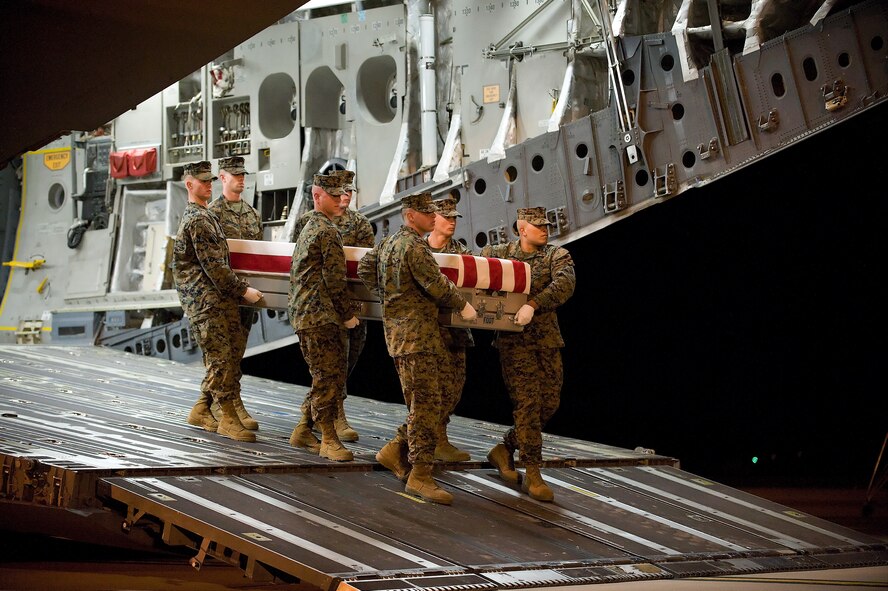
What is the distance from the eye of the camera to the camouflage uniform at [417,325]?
638cm

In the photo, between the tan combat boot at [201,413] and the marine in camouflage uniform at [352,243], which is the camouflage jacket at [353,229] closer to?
the marine in camouflage uniform at [352,243]

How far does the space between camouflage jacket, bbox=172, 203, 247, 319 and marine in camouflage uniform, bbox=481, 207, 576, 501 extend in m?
1.90

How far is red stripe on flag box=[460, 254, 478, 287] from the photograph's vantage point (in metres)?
6.95

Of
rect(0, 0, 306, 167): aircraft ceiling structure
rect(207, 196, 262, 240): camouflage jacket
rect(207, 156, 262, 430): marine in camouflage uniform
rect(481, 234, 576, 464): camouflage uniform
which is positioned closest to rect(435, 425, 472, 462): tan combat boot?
rect(481, 234, 576, 464): camouflage uniform

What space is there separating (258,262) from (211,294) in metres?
0.49

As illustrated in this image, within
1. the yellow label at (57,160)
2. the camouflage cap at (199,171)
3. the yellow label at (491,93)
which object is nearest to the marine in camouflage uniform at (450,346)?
the camouflage cap at (199,171)

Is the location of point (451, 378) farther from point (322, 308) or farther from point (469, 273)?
point (322, 308)

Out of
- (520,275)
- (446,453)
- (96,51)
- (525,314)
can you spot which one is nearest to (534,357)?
(525,314)

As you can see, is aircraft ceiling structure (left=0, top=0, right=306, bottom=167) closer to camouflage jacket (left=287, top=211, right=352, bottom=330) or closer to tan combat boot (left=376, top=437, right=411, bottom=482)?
camouflage jacket (left=287, top=211, right=352, bottom=330)

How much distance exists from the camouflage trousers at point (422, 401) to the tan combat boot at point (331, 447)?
2.18 feet

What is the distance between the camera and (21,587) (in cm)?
608

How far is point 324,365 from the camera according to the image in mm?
7055

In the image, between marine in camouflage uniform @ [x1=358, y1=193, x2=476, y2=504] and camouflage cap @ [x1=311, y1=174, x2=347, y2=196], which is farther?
camouflage cap @ [x1=311, y1=174, x2=347, y2=196]

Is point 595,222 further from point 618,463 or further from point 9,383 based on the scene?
point 9,383
